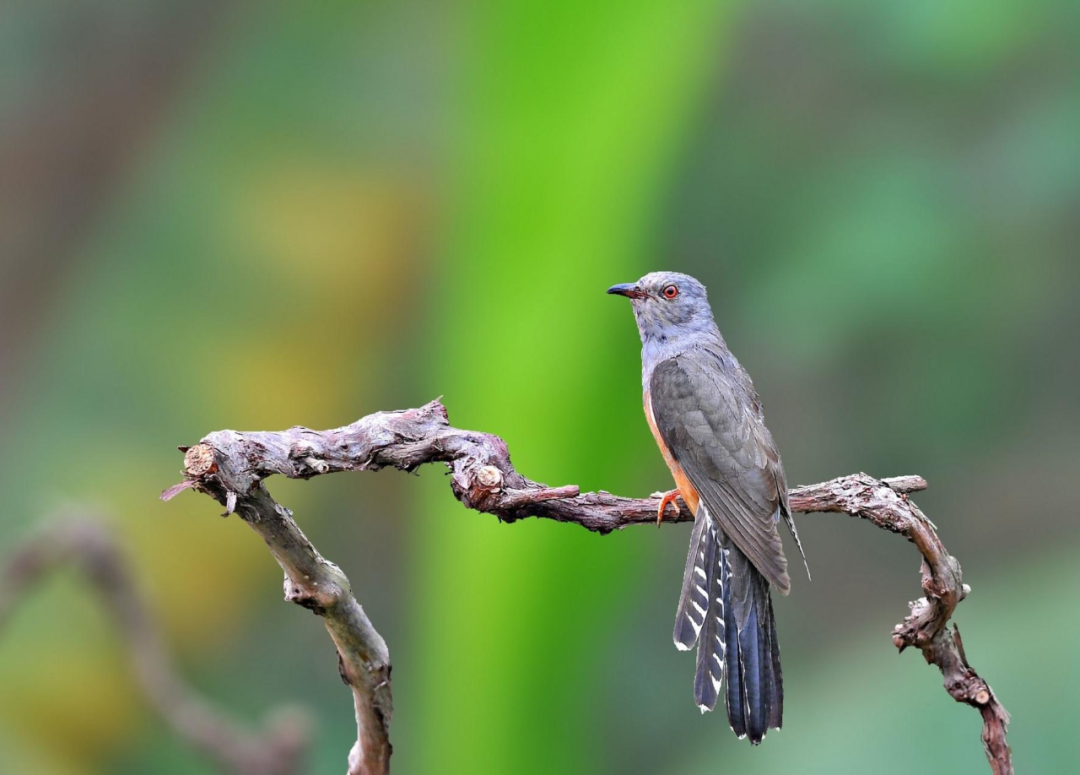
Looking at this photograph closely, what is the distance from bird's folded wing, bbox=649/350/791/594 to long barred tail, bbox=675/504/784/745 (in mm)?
45

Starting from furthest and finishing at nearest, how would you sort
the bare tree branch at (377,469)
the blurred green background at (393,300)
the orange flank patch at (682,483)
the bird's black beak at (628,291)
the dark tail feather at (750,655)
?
the blurred green background at (393,300)
the bird's black beak at (628,291)
the orange flank patch at (682,483)
the dark tail feather at (750,655)
the bare tree branch at (377,469)

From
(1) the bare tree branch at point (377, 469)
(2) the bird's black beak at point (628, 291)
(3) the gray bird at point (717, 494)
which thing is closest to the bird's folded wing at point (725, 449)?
(3) the gray bird at point (717, 494)

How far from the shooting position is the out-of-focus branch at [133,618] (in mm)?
1451

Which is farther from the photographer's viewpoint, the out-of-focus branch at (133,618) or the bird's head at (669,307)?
the bird's head at (669,307)

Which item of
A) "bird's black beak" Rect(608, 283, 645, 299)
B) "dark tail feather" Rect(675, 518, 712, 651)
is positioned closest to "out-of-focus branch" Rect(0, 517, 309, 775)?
"dark tail feather" Rect(675, 518, 712, 651)

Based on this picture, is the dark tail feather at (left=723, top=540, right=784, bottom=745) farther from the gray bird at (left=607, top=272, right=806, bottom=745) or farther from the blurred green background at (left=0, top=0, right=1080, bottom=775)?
the blurred green background at (left=0, top=0, right=1080, bottom=775)

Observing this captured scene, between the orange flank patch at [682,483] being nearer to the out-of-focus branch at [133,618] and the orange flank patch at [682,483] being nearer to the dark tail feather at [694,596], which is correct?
the dark tail feather at [694,596]

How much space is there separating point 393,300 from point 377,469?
2.28 meters

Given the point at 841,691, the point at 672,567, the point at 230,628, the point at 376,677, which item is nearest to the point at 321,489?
the point at 230,628

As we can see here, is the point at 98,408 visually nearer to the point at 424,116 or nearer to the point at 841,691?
the point at 424,116

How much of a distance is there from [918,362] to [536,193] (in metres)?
1.72

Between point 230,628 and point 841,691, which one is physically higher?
point 230,628

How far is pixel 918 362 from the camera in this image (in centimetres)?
286

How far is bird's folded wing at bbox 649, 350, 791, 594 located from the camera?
126cm
